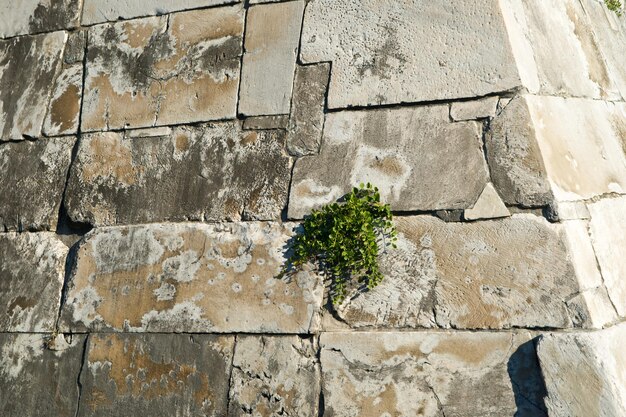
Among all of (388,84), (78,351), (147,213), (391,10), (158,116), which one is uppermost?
(391,10)

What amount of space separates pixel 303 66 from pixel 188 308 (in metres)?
1.34

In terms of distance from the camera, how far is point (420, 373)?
3.86 metres

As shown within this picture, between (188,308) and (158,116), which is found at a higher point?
(158,116)

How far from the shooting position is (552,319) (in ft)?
12.2

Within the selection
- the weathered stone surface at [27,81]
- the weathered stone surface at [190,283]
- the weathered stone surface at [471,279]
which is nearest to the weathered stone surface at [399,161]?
the weathered stone surface at [471,279]

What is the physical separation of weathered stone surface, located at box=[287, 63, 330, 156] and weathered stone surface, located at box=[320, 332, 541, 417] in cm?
96

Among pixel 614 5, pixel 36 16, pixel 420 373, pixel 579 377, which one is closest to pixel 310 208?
pixel 420 373

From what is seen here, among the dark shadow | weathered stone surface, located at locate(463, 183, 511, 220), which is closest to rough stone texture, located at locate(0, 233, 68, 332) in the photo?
weathered stone surface, located at locate(463, 183, 511, 220)

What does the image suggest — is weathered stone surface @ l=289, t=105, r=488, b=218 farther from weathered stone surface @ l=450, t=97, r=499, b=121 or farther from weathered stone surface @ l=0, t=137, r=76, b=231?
weathered stone surface @ l=0, t=137, r=76, b=231

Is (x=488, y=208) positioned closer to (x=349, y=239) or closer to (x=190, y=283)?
(x=349, y=239)

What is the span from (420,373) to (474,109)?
1228mm

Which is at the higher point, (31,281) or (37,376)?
(31,281)

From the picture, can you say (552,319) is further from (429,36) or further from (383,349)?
(429,36)

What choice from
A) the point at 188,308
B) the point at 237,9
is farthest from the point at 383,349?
the point at 237,9
